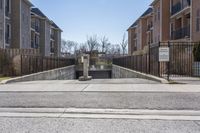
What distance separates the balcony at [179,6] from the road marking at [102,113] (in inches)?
1126

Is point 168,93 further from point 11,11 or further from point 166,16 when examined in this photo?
point 11,11

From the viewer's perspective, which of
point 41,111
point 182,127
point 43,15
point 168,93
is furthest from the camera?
point 43,15

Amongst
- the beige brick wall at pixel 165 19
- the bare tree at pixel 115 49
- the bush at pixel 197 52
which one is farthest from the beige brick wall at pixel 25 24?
the bare tree at pixel 115 49

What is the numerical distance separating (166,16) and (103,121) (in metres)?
36.8

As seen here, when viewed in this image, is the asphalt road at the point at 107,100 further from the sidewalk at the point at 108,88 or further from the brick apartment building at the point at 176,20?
the brick apartment building at the point at 176,20

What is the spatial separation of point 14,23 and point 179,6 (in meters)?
21.4

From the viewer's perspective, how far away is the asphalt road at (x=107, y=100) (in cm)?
1062

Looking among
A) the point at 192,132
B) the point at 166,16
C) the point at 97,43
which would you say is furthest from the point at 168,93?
the point at 97,43

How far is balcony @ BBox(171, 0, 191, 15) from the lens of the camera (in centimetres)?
3640

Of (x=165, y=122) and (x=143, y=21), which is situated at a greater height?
(x=143, y=21)

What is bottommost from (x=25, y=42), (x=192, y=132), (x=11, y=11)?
(x=192, y=132)

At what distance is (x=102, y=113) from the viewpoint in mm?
9625

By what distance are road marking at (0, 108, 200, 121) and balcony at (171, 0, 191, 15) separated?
93.9ft

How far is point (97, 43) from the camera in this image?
367 feet
